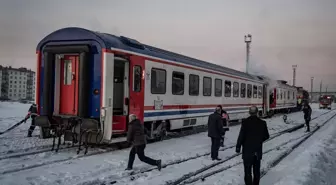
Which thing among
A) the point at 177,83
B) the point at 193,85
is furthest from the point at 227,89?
the point at 177,83

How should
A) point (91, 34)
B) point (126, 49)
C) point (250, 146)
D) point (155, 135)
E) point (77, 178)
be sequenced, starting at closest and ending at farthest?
point (250, 146), point (77, 178), point (91, 34), point (126, 49), point (155, 135)

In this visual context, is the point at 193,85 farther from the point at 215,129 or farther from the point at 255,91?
the point at 255,91

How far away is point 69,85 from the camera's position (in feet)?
37.0

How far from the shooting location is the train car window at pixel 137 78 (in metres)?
11.8

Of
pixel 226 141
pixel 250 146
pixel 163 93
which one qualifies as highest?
pixel 163 93

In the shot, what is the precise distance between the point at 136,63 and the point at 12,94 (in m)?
131

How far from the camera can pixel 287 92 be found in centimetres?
4053

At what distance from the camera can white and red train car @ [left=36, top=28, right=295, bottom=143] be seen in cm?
1046

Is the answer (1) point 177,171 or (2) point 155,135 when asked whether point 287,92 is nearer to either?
(2) point 155,135

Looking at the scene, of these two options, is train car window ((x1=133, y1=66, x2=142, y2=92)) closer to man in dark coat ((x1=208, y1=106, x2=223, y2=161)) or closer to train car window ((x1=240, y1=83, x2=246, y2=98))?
man in dark coat ((x1=208, y1=106, x2=223, y2=161))

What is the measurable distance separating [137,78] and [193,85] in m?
4.69

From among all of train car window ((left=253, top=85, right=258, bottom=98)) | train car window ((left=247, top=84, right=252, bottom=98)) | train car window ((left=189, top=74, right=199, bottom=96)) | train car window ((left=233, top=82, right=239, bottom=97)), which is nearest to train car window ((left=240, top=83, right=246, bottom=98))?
train car window ((left=233, top=82, right=239, bottom=97))

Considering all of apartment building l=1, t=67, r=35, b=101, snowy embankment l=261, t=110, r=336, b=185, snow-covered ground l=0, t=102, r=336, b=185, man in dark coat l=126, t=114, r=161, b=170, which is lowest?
snowy embankment l=261, t=110, r=336, b=185

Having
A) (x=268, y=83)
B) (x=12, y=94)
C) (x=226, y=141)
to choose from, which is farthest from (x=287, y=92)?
(x=12, y=94)
